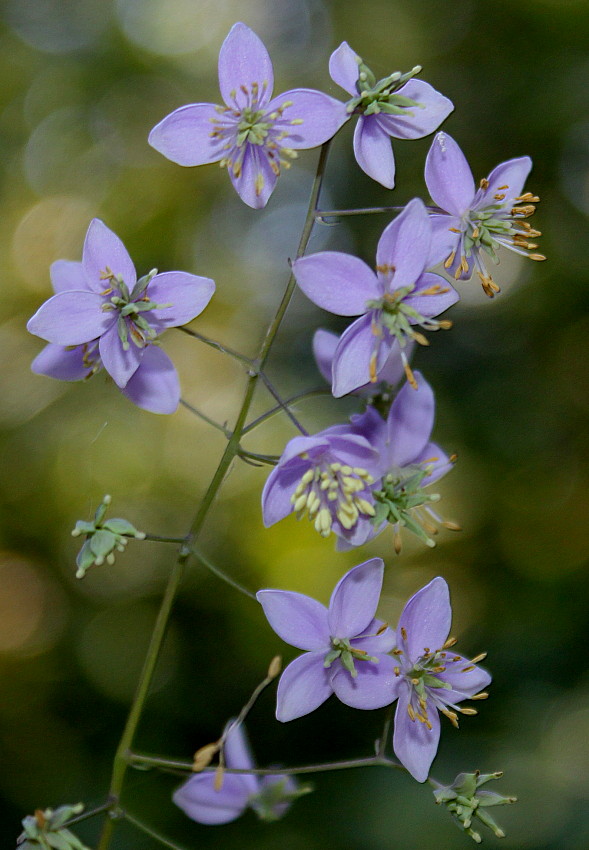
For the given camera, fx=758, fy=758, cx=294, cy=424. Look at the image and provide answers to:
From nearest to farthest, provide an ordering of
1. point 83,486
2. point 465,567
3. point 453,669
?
1. point 453,669
2. point 83,486
3. point 465,567

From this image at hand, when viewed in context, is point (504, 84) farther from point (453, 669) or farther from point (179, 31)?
point (453, 669)

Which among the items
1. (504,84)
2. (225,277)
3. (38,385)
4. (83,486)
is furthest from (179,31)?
(83,486)

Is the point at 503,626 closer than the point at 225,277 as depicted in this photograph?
Yes

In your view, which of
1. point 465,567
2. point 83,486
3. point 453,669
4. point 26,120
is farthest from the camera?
point 26,120

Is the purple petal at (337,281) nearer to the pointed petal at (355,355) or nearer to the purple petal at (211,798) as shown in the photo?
the pointed petal at (355,355)

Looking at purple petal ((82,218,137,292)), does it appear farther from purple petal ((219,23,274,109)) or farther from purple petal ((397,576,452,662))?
purple petal ((397,576,452,662))

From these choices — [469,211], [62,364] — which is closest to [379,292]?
[469,211]

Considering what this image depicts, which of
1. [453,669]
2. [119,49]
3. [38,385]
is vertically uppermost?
[119,49]
